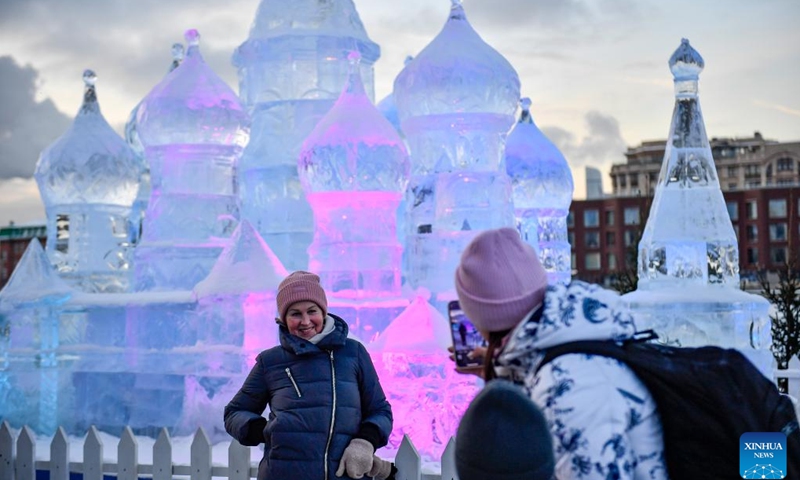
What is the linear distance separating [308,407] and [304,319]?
1.21ft

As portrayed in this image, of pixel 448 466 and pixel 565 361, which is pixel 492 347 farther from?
pixel 448 466

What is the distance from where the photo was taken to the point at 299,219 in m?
10.3

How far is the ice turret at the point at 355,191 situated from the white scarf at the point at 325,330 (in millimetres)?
4480

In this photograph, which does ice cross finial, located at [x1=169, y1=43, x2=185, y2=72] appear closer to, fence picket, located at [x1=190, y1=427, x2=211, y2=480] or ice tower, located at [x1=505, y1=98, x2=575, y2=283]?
ice tower, located at [x1=505, y1=98, x2=575, y2=283]

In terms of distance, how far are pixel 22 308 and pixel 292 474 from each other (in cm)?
588

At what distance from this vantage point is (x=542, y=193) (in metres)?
11.7

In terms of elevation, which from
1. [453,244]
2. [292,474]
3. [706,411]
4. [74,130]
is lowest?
[292,474]

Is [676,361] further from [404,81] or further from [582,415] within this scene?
[404,81]

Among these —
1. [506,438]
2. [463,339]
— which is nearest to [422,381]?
[463,339]

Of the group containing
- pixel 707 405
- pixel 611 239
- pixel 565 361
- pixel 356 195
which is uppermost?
pixel 611 239

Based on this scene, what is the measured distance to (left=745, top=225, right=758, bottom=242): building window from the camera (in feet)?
249

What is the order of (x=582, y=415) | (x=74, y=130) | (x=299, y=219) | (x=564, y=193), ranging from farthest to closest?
(x=564, y=193) < (x=74, y=130) < (x=299, y=219) < (x=582, y=415)

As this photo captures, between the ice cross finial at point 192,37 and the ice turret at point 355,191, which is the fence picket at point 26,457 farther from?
the ice cross finial at point 192,37

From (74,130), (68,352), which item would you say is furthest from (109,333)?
(74,130)
